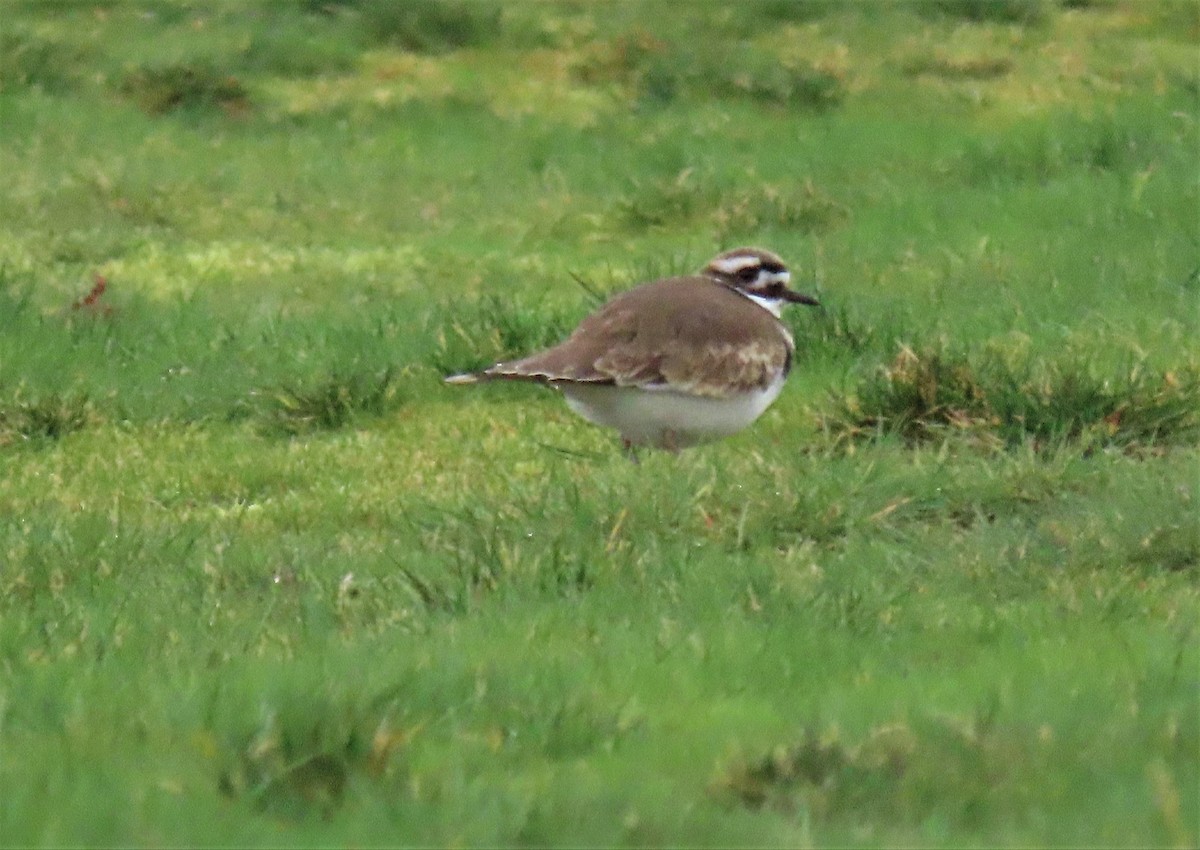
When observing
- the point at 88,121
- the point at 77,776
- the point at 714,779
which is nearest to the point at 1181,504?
the point at 714,779

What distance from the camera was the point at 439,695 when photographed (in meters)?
5.34

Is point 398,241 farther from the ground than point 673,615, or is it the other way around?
point 673,615

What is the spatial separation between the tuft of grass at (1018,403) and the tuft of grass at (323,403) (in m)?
2.27

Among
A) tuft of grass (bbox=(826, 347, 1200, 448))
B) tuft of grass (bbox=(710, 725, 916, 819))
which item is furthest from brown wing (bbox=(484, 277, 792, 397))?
tuft of grass (bbox=(710, 725, 916, 819))

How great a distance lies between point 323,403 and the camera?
10523 mm

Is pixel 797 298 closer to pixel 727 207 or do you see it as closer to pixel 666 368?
pixel 666 368

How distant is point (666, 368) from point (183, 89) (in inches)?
422

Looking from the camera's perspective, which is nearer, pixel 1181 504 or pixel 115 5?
pixel 1181 504

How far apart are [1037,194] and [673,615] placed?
28.6 ft

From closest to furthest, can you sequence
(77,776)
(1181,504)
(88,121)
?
(77,776) < (1181,504) < (88,121)

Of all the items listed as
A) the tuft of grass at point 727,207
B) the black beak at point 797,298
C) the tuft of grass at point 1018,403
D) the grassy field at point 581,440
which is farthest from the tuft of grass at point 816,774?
the tuft of grass at point 727,207

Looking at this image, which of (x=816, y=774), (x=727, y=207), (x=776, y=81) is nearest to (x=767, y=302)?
(x=727, y=207)

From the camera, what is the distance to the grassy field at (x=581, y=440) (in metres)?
4.84

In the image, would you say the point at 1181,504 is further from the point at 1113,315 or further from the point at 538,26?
the point at 538,26
